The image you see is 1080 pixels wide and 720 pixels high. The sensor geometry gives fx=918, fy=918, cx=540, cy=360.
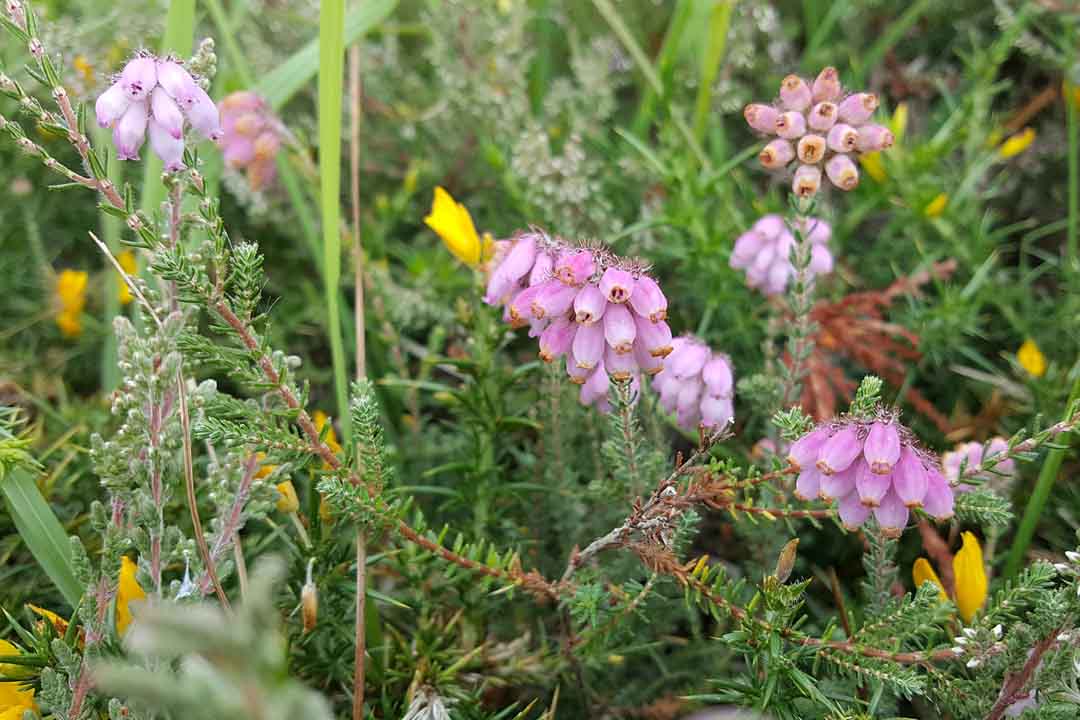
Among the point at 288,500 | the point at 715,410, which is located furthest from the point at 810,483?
the point at 288,500

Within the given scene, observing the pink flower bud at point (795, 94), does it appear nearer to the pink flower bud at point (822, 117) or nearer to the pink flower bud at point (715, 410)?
the pink flower bud at point (822, 117)

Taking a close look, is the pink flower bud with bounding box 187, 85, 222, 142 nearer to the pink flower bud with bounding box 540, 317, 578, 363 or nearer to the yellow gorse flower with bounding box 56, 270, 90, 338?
the pink flower bud with bounding box 540, 317, 578, 363

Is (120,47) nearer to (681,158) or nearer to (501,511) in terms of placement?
(681,158)

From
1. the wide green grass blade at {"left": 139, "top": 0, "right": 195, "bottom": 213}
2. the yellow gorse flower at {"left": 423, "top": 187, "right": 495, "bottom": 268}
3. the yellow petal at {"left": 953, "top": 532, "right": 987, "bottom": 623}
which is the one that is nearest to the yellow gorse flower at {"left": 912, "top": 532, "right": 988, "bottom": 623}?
the yellow petal at {"left": 953, "top": 532, "right": 987, "bottom": 623}

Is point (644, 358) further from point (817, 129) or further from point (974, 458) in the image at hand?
point (974, 458)

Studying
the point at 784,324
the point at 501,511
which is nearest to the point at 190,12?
the point at 501,511
